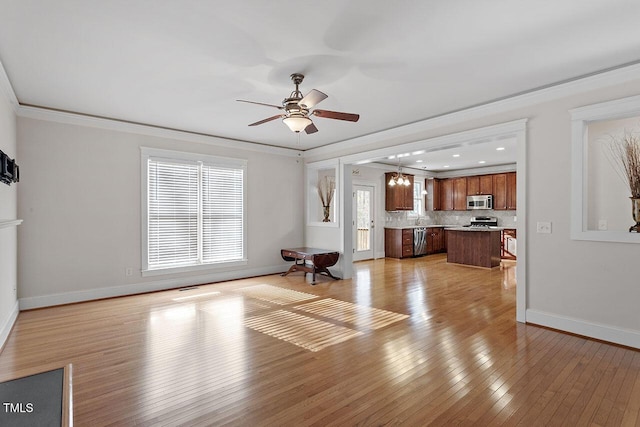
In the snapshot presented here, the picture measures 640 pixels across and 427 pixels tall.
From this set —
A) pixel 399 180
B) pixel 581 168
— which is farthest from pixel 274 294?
pixel 399 180

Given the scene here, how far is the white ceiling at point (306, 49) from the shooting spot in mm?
2311

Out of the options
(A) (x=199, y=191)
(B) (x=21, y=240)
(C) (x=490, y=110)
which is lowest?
(B) (x=21, y=240)

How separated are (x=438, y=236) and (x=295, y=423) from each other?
8.93 meters

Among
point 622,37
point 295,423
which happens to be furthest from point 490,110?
point 295,423

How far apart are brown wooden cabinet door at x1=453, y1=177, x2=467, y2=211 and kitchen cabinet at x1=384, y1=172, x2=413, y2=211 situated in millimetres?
1636

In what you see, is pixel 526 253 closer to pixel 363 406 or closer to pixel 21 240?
pixel 363 406

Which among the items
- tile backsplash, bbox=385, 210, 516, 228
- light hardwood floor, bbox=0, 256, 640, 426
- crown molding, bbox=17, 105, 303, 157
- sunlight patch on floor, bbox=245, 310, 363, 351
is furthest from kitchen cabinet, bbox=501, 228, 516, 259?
sunlight patch on floor, bbox=245, 310, 363, 351

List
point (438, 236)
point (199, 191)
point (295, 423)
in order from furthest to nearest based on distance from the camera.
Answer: point (438, 236), point (199, 191), point (295, 423)

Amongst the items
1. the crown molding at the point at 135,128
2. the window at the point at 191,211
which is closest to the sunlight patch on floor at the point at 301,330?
the window at the point at 191,211

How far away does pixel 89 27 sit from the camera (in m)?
2.52

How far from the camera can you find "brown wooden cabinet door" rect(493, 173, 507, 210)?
895 centimetres

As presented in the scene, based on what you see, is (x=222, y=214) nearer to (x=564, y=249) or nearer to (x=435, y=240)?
(x=564, y=249)

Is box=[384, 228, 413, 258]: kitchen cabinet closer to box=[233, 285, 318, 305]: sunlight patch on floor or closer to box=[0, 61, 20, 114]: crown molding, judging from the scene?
box=[233, 285, 318, 305]: sunlight patch on floor

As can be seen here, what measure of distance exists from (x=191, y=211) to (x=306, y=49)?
3.88m
